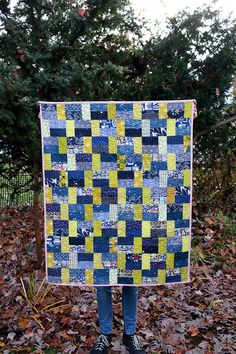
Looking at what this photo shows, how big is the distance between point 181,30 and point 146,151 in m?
2.12

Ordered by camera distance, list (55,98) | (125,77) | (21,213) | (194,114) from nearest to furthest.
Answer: (194,114), (55,98), (125,77), (21,213)

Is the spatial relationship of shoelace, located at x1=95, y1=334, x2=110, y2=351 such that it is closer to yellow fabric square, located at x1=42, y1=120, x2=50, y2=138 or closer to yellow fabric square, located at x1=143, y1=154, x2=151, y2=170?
yellow fabric square, located at x1=143, y1=154, x2=151, y2=170

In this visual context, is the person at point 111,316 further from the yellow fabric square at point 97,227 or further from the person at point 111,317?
the yellow fabric square at point 97,227

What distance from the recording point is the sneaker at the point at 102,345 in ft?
8.62

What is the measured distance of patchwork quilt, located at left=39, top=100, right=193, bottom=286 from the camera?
8.24ft

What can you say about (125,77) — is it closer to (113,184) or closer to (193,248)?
(113,184)

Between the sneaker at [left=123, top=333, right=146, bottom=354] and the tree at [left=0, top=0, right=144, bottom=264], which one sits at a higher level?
the tree at [left=0, top=0, right=144, bottom=264]

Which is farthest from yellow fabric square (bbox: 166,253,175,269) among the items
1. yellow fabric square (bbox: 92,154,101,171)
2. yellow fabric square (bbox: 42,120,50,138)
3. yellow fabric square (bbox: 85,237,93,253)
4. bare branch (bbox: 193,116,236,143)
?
bare branch (bbox: 193,116,236,143)

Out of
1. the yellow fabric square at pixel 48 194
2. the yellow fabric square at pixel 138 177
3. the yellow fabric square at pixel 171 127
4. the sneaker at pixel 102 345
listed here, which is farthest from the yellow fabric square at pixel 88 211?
the sneaker at pixel 102 345

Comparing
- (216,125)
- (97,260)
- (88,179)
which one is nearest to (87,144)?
(88,179)

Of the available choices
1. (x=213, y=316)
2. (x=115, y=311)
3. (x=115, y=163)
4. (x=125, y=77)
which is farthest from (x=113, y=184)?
(x=125, y=77)

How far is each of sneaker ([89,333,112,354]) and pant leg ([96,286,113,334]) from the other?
37 millimetres

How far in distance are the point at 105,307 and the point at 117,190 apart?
2.50ft

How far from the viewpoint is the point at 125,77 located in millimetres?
4000
